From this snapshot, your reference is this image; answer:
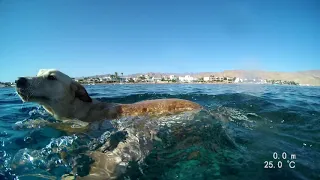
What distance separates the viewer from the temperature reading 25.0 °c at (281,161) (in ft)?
11.6

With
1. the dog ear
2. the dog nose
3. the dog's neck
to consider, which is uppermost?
the dog nose

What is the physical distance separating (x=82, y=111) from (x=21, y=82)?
1.58m

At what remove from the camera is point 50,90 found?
561 centimetres

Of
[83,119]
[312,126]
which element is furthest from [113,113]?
[312,126]

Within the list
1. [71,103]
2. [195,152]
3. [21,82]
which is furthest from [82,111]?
[195,152]

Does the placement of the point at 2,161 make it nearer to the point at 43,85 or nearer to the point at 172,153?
the point at 43,85

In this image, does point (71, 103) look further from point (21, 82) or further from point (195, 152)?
point (195, 152)

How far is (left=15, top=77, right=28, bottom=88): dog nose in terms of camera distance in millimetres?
5142

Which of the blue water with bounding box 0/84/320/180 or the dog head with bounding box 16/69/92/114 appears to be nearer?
the blue water with bounding box 0/84/320/180

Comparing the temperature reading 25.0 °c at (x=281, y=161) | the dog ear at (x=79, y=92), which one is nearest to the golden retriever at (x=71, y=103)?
the dog ear at (x=79, y=92)

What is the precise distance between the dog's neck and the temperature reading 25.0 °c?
3768mm

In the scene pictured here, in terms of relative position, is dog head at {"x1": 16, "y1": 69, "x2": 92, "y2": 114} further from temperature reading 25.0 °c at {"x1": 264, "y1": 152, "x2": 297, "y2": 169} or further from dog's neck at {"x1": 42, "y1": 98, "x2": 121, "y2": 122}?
temperature reading 25.0 °c at {"x1": 264, "y1": 152, "x2": 297, "y2": 169}

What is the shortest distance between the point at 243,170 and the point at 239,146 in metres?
1.05

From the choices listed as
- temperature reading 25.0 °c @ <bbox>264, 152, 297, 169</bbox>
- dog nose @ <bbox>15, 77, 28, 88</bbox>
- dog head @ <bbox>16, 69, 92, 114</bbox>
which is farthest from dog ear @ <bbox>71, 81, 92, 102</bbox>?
temperature reading 25.0 °c @ <bbox>264, 152, 297, 169</bbox>
